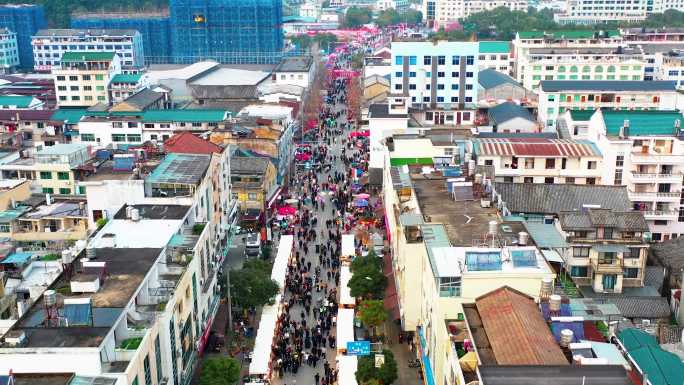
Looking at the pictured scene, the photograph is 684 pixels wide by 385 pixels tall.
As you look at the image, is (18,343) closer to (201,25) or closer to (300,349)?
(300,349)

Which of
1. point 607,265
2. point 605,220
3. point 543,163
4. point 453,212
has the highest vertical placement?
point 543,163

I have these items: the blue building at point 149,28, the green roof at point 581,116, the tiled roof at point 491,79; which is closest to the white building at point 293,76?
the tiled roof at point 491,79

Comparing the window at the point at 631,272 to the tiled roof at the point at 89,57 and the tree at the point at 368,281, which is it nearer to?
the tree at the point at 368,281

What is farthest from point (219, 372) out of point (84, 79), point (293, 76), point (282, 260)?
point (293, 76)

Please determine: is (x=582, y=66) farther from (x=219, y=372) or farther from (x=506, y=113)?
(x=219, y=372)

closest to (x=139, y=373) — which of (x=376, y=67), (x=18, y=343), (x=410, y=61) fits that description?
(x=18, y=343)

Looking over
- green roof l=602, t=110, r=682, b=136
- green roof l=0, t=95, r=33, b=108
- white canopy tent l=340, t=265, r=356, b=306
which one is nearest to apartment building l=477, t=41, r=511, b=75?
green roof l=602, t=110, r=682, b=136
